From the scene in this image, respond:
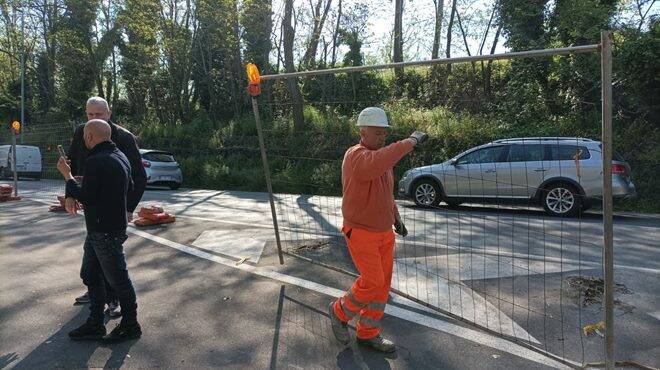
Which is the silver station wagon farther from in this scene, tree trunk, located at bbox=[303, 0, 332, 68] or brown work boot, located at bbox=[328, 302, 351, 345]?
tree trunk, located at bbox=[303, 0, 332, 68]

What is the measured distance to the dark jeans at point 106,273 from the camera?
155 inches

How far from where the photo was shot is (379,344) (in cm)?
379

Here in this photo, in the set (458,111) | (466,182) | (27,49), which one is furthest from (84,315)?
(27,49)

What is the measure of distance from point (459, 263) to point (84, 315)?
3969 mm

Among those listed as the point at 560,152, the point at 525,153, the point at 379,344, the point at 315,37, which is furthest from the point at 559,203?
the point at 315,37

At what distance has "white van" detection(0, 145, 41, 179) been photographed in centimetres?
2026

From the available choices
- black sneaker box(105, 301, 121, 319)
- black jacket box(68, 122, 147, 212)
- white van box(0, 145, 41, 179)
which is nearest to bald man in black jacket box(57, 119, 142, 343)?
black sneaker box(105, 301, 121, 319)

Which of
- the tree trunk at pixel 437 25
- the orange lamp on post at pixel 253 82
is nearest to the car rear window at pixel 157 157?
the orange lamp on post at pixel 253 82

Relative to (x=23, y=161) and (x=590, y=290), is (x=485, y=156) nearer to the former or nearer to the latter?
(x=590, y=290)

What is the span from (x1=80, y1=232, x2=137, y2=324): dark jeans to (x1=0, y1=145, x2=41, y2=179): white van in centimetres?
1670

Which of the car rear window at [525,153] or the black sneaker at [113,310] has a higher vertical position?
the car rear window at [525,153]

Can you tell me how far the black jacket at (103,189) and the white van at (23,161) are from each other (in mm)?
16923

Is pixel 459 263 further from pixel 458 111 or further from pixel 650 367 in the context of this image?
pixel 650 367

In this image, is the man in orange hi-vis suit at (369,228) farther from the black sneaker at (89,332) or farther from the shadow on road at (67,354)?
the black sneaker at (89,332)
